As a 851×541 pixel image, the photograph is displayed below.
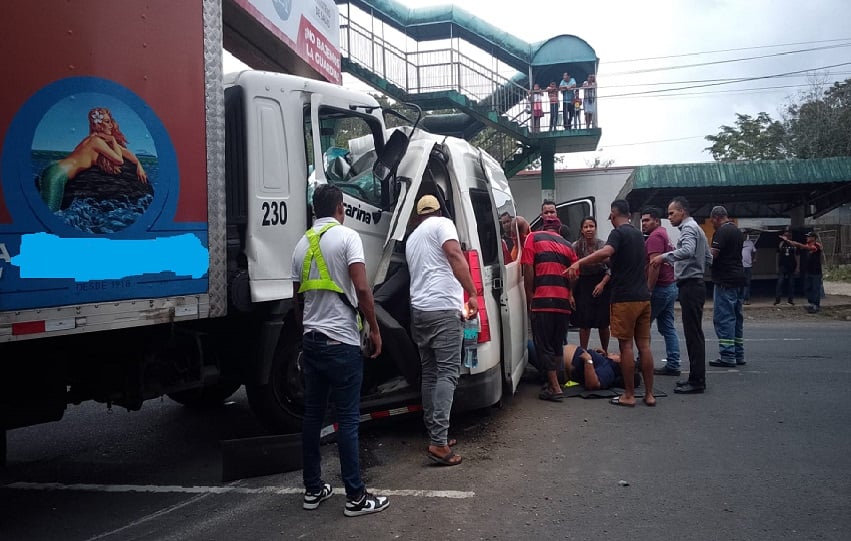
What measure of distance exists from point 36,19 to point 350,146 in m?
2.94

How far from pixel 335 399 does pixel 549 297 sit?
116 inches

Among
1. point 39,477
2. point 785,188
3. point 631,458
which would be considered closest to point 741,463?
point 631,458

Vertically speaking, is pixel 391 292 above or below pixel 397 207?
below

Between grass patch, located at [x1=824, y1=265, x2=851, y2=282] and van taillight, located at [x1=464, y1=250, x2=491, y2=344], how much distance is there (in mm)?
22684

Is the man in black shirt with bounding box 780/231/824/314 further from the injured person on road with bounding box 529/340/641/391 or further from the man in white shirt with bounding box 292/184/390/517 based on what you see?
the man in white shirt with bounding box 292/184/390/517

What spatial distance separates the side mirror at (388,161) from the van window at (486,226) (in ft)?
2.22

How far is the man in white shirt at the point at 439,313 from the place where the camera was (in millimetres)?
4598

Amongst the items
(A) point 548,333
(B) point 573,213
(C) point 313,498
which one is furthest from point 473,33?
(C) point 313,498

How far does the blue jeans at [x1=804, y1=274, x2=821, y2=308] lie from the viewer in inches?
551

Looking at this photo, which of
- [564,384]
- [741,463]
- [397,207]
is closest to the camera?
[741,463]

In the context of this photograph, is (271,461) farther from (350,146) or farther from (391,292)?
(350,146)

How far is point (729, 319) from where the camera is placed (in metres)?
7.59

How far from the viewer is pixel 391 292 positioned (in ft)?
17.1

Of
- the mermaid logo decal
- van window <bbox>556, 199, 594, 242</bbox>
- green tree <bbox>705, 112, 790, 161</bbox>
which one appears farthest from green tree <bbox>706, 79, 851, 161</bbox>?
the mermaid logo decal
